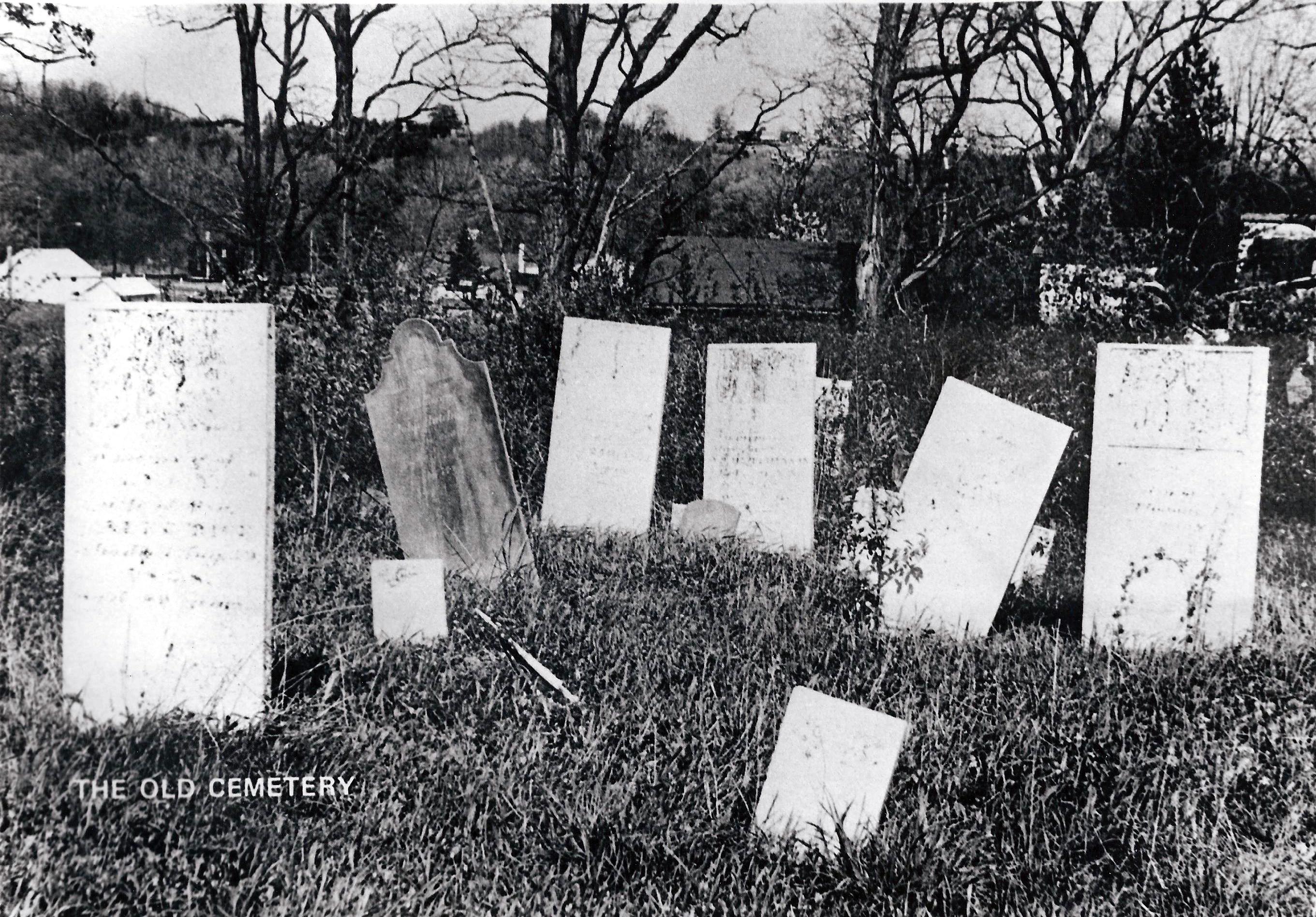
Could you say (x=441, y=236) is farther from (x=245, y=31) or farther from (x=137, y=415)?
(x=137, y=415)

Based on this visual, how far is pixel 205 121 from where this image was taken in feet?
20.8

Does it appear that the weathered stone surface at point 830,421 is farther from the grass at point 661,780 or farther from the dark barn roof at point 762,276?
the grass at point 661,780

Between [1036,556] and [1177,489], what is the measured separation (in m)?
1.00

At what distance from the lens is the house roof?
5270mm

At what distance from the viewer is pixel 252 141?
6.94m

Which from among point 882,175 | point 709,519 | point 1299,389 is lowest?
point 709,519

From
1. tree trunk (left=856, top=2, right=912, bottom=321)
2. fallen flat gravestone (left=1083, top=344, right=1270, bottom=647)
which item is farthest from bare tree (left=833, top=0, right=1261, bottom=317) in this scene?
fallen flat gravestone (left=1083, top=344, right=1270, bottom=647)

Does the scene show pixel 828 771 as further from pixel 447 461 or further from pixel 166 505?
pixel 447 461

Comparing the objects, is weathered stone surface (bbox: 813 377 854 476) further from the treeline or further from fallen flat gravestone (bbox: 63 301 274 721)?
fallen flat gravestone (bbox: 63 301 274 721)

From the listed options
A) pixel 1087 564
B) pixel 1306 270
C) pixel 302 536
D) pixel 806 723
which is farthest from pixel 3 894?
pixel 1306 270

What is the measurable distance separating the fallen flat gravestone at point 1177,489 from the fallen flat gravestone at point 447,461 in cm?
268

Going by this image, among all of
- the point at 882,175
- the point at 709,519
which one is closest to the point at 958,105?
the point at 882,175

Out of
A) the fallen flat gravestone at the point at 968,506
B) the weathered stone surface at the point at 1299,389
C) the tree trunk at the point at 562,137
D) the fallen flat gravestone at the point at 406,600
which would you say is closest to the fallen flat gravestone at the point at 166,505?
the fallen flat gravestone at the point at 406,600

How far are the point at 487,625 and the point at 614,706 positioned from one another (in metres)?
0.69
